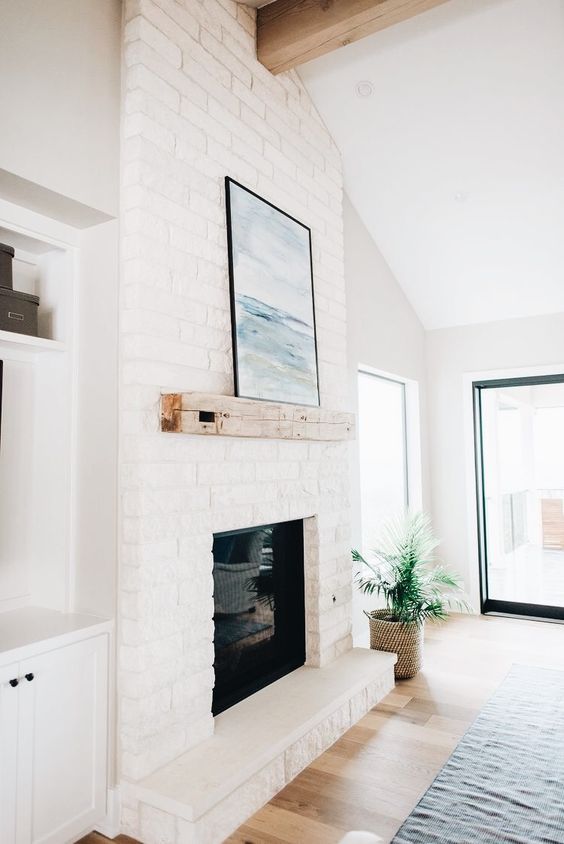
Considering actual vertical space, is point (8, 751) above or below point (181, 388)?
below

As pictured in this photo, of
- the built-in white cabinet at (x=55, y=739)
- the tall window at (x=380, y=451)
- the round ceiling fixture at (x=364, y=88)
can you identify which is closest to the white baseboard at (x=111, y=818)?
the built-in white cabinet at (x=55, y=739)

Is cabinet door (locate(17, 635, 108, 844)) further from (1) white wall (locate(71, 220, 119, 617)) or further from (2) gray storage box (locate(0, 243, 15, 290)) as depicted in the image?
(2) gray storage box (locate(0, 243, 15, 290))

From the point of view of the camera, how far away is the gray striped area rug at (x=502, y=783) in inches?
80.9

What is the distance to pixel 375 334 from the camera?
4320 mm

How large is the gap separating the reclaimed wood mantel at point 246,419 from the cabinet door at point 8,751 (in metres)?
0.91

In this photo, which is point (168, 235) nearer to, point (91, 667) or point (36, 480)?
point (36, 480)

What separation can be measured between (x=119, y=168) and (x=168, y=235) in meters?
0.29

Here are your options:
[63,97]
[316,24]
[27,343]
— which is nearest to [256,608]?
[27,343]

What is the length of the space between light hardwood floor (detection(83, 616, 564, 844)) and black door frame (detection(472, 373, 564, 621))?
61cm

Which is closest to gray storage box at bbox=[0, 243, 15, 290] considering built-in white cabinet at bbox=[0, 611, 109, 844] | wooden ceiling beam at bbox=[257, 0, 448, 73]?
built-in white cabinet at bbox=[0, 611, 109, 844]

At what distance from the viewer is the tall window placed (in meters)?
4.24

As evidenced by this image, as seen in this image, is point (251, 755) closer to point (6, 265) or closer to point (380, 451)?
point (6, 265)

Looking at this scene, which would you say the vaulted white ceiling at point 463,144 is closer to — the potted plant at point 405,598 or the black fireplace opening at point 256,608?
the potted plant at point 405,598

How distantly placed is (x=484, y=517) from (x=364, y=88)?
334 centimetres
